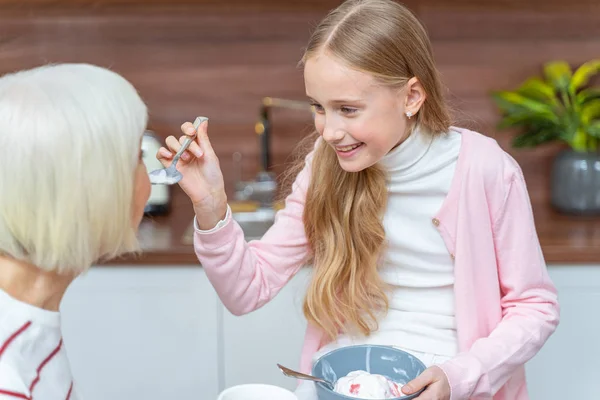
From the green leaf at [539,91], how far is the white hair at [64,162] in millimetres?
1524

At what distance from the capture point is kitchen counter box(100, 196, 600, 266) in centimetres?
188

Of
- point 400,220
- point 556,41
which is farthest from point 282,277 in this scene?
point 556,41

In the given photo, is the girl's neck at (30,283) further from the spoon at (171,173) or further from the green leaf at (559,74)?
the green leaf at (559,74)

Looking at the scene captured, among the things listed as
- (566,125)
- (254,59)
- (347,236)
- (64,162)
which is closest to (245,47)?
(254,59)

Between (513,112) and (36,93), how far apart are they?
159 centimetres

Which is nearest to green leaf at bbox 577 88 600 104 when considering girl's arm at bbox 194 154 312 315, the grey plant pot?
the grey plant pot

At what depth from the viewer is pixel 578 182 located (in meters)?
2.17

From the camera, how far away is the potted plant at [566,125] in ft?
7.09

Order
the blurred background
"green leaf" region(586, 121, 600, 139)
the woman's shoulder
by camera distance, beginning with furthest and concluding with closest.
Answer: the blurred background
"green leaf" region(586, 121, 600, 139)
the woman's shoulder

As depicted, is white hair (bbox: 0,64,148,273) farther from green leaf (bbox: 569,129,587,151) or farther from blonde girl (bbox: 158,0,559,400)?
green leaf (bbox: 569,129,587,151)

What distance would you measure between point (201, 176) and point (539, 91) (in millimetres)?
1353

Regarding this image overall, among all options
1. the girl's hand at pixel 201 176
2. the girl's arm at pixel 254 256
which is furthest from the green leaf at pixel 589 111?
the girl's hand at pixel 201 176

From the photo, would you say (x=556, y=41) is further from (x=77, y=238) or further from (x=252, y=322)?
(x=77, y=238)

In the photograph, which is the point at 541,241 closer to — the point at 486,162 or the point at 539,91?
the point at 539,91
